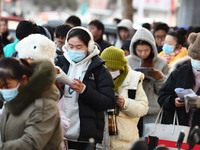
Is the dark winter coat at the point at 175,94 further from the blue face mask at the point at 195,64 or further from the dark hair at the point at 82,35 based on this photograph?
the dark hair at the point at 82,35

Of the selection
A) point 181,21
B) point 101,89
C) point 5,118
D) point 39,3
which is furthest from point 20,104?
point 39,3

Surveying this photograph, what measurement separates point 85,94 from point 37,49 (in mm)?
629

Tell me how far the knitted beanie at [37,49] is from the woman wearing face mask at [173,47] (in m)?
3.93

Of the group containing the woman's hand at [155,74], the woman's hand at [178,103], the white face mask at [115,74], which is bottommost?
the woman's hand at [178,103]

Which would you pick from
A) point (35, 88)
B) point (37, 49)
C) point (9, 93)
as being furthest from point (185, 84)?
point (9, 93)

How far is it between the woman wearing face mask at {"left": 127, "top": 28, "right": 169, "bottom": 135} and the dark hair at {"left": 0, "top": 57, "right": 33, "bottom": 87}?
2818 millimetres

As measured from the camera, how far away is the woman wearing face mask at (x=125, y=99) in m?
4.91

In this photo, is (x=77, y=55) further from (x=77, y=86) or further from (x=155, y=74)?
(x=155, y=74)

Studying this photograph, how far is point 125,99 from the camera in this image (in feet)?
16.0

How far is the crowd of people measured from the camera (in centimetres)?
333

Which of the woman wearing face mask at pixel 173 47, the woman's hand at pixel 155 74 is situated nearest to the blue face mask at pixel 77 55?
the woman's hand at pixel 155 74

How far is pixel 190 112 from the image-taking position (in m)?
5.05

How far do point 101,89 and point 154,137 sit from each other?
83cm

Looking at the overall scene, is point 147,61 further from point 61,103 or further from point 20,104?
point 20,104
